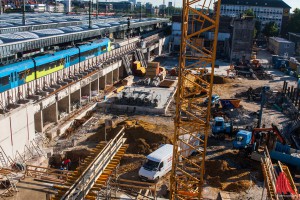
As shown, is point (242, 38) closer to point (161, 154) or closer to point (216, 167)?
point (216, 167)

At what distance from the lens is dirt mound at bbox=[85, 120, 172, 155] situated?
65.1 feet

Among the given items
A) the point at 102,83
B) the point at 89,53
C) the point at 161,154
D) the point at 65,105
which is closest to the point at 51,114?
the point at 65,105

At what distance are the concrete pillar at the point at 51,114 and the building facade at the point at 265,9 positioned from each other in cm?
7243

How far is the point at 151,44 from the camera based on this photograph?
168 ft

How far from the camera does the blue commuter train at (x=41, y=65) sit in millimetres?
20844

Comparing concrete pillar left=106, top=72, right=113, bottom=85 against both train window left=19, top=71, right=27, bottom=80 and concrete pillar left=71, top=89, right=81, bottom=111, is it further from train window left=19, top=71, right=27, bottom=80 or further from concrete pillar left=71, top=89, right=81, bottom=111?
train window left=19, top=71, right=27, bottom=80

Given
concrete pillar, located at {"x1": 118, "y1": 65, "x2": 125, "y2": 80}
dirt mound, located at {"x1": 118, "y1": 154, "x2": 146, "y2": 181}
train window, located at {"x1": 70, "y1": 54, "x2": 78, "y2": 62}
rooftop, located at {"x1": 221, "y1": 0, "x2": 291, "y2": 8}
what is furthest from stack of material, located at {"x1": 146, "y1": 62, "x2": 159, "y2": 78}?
rooftop, located at {"x1": 221, "y1": 0, "x2": 291, "y2": 8}

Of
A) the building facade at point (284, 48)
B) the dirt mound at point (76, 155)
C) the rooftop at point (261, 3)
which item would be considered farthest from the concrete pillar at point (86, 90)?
the rooftop at point (261, 3)

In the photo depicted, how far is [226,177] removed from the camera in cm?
1705

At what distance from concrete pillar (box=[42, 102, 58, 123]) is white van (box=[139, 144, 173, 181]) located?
9513 millimetres

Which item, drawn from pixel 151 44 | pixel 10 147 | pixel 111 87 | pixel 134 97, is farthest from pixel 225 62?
pixel 10 147

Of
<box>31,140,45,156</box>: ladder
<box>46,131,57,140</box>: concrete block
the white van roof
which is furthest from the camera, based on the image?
<box>46,131,57,140</box>: concrete block

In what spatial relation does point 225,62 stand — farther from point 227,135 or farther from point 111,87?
point 227,135

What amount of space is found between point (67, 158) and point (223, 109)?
563 inches
